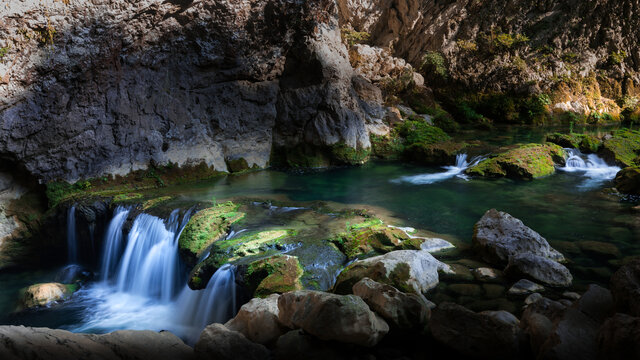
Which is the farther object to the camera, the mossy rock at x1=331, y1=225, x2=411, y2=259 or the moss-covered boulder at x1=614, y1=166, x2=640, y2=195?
the moss-covered boulder at x1=614, y1=166, x2=640, y2=195

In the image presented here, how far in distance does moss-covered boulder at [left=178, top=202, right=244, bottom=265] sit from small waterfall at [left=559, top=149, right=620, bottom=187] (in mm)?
9343

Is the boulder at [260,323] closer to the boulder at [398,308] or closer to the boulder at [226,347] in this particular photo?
the boulder at [226,347]

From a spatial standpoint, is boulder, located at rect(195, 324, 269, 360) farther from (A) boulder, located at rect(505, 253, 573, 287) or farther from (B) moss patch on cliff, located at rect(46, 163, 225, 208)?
(B) moss patch on cliff, located at rect(46, 163, 225, 208)

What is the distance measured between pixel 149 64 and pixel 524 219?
1007 centimetres

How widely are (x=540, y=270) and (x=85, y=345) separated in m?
4.68

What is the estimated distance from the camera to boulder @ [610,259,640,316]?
8.36 feet

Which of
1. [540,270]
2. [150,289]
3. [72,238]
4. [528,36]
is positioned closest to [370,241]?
[540,270]

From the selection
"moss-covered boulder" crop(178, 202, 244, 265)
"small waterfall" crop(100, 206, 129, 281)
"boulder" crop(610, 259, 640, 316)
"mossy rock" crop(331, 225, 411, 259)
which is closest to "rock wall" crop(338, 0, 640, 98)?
"small waterfall" crop(100, 206, 129, 281)

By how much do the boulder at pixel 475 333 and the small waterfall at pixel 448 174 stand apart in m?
7.45

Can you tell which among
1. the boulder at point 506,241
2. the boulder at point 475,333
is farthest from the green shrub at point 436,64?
the boulder at point 475,333

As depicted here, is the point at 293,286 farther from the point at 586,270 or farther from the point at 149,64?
the point at 149,64

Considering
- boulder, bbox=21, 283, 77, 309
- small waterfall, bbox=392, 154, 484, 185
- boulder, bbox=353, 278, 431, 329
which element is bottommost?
boulder, bbox=21, 283, 77, 309

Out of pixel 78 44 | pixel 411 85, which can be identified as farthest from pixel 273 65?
pixel 411 85

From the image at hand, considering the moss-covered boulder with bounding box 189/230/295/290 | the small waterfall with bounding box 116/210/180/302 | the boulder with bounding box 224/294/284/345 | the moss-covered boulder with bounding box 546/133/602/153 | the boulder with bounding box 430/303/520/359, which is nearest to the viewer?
the boulder with bounding box 430/303/520/359
